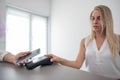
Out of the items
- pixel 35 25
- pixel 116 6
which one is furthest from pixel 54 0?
pixel 116 6

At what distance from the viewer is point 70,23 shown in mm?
3711

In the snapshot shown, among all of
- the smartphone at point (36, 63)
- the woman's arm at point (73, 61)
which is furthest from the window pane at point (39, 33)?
the smartphone at point (36, 63)

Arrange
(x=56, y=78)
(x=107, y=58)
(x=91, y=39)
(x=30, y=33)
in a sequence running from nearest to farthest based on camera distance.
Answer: (x=56, y=78), (x=107, y=58), (x=91, y=39), (x=30, y=33)

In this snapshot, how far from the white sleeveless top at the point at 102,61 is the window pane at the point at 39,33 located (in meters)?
2.89

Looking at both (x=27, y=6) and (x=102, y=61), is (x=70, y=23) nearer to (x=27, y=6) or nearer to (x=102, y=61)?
(x=27, y=6)

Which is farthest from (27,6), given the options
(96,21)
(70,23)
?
(96,21)

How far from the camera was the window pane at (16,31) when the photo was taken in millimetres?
3254

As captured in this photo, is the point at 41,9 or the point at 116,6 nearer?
the point at 116,6

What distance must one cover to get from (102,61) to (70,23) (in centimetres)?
267

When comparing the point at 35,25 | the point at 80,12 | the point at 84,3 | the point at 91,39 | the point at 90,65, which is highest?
the point at 84,3

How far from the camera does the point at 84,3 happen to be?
3434mm

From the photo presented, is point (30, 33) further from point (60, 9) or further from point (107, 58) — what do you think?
point (107, 58)

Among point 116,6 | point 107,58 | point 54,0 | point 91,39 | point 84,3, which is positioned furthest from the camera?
point 54,0

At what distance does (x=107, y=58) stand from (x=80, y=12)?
2545 mm
